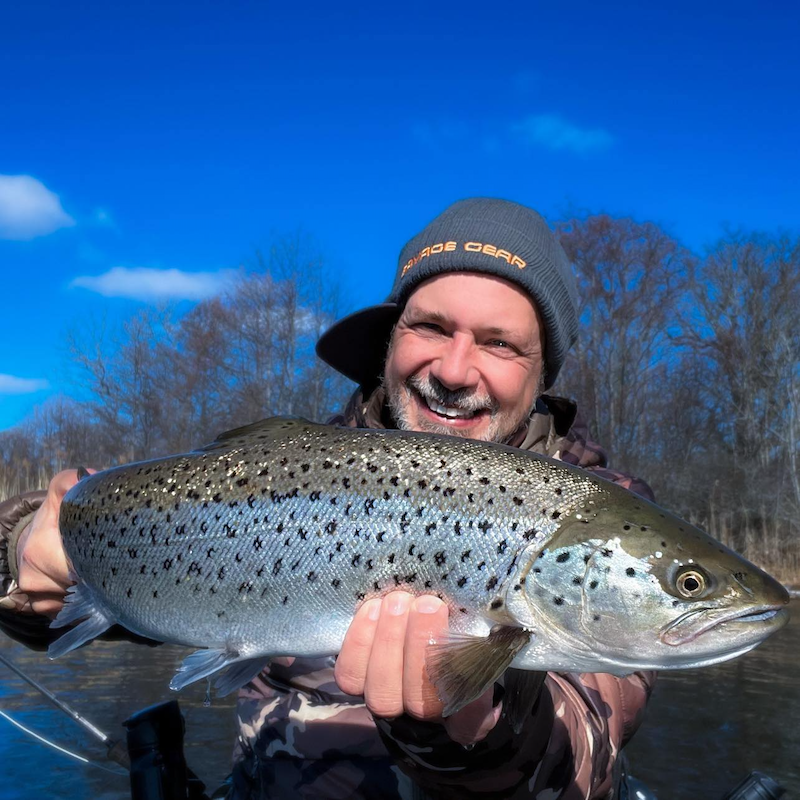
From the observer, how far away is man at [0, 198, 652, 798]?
2.47 metres

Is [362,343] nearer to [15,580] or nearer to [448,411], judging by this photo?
[448,411]

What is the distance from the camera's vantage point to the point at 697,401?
100 ft

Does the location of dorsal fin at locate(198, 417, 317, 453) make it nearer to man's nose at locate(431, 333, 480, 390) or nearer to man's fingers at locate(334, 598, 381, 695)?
man's fingers at locate(334, 598, 381, 695)

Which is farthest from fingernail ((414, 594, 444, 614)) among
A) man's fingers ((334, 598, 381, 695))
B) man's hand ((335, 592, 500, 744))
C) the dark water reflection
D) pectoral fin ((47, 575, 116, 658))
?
the dark water reflection

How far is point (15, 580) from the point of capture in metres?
3.47

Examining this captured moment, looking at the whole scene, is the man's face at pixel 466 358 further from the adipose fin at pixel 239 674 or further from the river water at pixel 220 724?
the river water at pixel 220 724

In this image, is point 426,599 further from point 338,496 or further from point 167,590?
point 167,590

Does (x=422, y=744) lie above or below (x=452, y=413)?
below

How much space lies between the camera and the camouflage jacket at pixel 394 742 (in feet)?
8.29

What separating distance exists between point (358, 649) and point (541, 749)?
0.72m

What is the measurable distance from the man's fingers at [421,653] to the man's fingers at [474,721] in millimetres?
60

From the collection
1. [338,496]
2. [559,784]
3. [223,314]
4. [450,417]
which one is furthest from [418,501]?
[223,314]

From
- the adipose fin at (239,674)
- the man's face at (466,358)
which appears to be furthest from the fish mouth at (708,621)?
the man's face at (466,358)

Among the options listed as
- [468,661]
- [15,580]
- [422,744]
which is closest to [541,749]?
[422,744]
